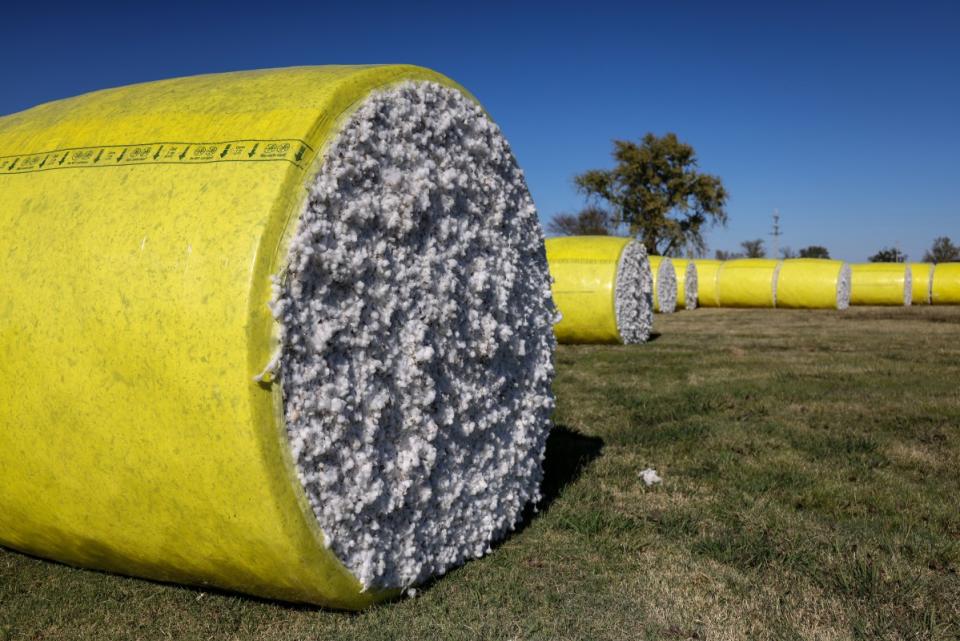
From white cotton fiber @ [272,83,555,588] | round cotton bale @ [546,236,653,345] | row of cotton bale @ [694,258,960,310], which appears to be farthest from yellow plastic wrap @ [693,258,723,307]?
white cotton fiber @ [272,83,555,588]

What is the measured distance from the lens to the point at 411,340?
10.6ft

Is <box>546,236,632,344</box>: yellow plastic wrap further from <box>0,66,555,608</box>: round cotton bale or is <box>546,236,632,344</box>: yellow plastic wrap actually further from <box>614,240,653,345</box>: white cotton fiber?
<box>0,66,555,608</box>: round cotton bale

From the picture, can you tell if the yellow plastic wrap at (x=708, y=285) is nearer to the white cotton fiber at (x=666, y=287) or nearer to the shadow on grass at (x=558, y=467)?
the white cotton fiber at (x=666, y=287)

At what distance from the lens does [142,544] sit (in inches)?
117

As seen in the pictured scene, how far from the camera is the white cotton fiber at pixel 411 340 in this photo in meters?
2.83

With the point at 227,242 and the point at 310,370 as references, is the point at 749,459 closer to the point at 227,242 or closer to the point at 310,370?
the point at 310,370

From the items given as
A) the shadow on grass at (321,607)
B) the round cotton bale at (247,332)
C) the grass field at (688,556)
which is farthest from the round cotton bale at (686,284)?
the round cotton bale at (247,332)

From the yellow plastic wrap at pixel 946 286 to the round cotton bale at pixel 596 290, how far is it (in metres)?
15.3

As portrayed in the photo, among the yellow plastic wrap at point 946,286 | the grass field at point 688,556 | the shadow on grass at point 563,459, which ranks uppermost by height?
the yellow plastic wrap at point 946,286

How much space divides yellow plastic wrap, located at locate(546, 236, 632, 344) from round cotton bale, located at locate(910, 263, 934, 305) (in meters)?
15.5

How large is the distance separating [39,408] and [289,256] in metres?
1.27

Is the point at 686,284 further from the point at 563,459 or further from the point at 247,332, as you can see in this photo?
the point at 247,332

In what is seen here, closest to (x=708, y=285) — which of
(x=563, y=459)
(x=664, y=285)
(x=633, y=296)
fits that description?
(x=664, y=285)

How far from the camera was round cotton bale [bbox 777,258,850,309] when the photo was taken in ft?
69.9
